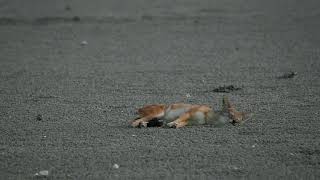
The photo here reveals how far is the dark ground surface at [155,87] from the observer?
20.7ft

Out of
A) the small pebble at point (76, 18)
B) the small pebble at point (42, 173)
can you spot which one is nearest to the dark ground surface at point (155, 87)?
the small pebble at point (42, 173)

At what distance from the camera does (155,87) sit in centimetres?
968

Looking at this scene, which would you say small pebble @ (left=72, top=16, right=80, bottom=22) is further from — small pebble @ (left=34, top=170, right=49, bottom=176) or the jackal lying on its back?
small pebble @ (left=34, top=170, right=49, bottom=176)

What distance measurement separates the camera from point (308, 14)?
17.1 meters

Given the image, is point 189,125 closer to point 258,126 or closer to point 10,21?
point 258,126

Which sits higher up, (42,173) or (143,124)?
(143,124)

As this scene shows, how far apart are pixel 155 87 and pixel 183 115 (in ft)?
7.53

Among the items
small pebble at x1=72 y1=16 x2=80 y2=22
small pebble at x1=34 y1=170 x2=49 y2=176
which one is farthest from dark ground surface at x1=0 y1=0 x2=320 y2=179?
small pebble at x1=72 y1=16 x2=80 y2=22

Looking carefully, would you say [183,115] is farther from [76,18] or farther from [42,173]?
[76,18]

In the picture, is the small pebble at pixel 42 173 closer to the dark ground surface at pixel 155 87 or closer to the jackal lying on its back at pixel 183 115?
the dark ground surface at pixel 155 87

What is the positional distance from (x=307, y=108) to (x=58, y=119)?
280 centimetres

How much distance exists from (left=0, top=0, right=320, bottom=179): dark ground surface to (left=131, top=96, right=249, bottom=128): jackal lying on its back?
0.11 meters

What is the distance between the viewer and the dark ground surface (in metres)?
6.30

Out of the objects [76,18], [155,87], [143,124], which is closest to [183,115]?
[143,124]
